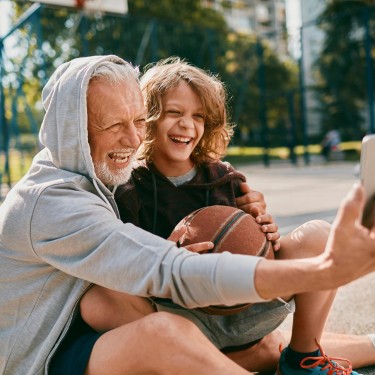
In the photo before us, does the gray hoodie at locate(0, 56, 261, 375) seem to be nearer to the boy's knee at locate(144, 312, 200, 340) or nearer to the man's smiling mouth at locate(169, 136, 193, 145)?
the boy's knee at locate(144, 312, 200, 340)

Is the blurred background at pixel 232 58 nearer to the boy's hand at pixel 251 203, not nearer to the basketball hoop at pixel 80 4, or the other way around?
the basketball hoop at pixel 80 4

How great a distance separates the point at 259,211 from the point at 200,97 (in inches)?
26.3

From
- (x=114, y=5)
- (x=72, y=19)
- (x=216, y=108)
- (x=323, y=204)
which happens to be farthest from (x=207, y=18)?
(x=216, y=108)

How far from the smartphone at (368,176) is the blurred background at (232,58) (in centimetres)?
243

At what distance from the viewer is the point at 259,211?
258cm

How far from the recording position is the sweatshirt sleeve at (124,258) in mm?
1638

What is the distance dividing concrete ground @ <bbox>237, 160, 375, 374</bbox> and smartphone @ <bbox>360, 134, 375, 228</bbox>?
0.31 metres

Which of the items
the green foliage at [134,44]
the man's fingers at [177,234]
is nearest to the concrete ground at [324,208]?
the man's fingers at [177,234]

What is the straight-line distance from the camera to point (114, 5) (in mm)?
13633

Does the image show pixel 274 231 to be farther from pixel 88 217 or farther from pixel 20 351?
pixel 20 351

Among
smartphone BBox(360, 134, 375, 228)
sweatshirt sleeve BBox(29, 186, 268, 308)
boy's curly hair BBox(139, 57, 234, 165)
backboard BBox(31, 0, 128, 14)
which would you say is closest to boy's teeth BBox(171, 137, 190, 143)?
boy's curly hair BBox(139, 57, 234, 165)

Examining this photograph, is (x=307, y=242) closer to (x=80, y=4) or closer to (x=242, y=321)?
(x=242, y=321)

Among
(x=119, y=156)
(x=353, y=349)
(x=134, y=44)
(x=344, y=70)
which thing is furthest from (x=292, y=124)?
(x=119, y=156)

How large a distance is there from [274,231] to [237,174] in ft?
1.75
